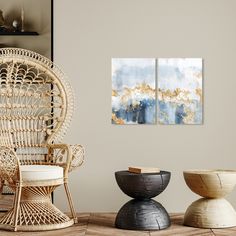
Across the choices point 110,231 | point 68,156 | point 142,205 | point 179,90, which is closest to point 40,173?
point 68,156

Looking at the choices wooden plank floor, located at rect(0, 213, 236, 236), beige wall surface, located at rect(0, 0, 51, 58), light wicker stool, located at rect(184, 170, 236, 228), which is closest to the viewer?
wooden plank floor, located at rect(0, 213, 236, 236)

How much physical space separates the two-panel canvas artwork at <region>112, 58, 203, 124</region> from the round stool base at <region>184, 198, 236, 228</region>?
0.92 meters

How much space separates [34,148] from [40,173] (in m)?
0.73

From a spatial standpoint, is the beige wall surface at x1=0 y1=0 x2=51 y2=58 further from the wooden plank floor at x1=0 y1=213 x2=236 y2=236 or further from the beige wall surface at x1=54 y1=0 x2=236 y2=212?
the wooden plank floor at x1=0 y1=213 x2=236 y2=236

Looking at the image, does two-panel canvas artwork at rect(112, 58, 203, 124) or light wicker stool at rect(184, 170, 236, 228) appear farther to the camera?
two-panel canvas artwork at rect(112, 58, 203, 124)

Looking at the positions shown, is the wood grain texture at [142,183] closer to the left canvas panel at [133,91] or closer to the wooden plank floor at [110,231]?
the wooden plank floor at [110,231]

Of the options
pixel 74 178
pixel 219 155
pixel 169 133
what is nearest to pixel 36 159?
pixel 74 178

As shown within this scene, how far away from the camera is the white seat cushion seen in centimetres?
463

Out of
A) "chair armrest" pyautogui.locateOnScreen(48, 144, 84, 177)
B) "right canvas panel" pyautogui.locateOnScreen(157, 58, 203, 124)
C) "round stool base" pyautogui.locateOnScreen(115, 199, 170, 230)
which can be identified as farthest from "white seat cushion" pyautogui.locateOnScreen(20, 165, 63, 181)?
"right canvas panel" pyautogui.locateOnScreen(157, 58, 203, 124)

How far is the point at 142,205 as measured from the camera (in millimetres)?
4789

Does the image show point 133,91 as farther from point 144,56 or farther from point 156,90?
point 144,56

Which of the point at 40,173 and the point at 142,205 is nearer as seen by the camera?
the point at 40,173

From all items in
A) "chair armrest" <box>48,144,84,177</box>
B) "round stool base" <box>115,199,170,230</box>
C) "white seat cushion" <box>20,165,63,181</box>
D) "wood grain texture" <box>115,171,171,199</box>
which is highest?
"chair armrest" <box>48,144,84,177</box>

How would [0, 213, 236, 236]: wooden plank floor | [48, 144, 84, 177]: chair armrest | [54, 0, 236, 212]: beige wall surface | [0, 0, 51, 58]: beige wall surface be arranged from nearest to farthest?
1. [0, 213, 236, 236]: wooden plank floor
2. [48, 144, 84, 177]: chair armrest
3. [54, 0, 236, 212]: beige wall surface
4. [0, 0, 51, 58]: beige wall surface
